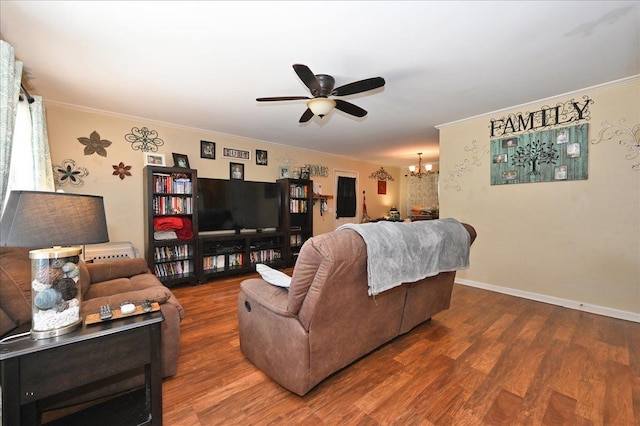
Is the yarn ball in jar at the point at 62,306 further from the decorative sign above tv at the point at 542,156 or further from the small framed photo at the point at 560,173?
the small framed photo at the point at 560,173

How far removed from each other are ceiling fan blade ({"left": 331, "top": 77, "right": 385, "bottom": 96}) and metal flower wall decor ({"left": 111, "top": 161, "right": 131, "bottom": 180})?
3.10 meters

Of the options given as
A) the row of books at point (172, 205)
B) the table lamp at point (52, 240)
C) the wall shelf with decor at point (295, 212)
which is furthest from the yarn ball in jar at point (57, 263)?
the wall shelf with decor at point (295, 212)

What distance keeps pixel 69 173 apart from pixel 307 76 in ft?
10.8

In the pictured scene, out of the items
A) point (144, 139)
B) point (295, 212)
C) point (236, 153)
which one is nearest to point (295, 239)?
point (295, 212)

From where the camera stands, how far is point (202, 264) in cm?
391

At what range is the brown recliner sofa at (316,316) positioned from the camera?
144 cm

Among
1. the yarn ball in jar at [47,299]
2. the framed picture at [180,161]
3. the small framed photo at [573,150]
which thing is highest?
the framed picture at [180,161]

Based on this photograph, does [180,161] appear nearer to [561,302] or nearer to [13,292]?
[13,292]

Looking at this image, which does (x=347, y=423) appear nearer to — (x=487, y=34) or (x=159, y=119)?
(x=487, y=34)

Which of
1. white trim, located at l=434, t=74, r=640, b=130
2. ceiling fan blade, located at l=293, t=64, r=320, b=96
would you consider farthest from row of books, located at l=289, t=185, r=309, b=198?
ceiling fan blade, located at l=293, t=64, r=320, b=96

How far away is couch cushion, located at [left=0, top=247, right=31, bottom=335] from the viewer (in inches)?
49.1

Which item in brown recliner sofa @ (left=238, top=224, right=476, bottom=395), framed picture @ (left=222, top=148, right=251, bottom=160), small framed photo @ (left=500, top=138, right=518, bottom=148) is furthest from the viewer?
framed picture @ (left=222, top=148, right=251, bottom=160)

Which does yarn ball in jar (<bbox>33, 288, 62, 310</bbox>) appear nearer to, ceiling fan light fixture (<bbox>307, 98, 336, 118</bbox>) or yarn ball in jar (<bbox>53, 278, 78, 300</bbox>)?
yarn ball in jar (<bbox>53, 278, 78, 300</bbox>)

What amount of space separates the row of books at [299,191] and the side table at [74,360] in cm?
395
